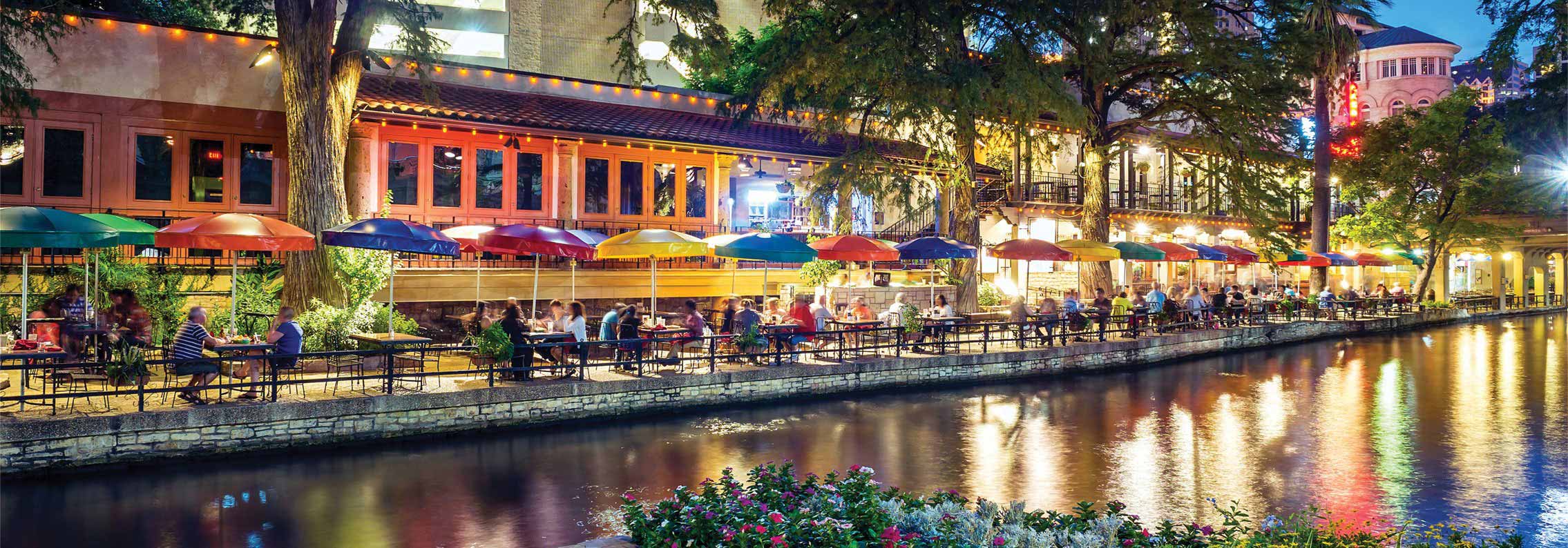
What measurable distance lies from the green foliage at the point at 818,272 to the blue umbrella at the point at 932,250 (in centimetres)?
442

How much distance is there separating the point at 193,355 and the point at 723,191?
578 inches

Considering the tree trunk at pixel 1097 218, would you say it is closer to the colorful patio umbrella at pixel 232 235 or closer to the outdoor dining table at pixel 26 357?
the colorful patio umbrella at pixel 232 235

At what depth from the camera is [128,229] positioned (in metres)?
12.4

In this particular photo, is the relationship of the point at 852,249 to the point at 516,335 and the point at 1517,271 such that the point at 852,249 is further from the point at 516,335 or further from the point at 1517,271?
the point at 1517,271

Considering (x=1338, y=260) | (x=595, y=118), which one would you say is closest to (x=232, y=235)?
(x=595, y=118)

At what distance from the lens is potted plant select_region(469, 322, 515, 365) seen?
12.9 m

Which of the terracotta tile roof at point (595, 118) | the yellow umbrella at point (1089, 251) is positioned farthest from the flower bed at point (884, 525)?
the yellow umbrella at point (1089, 251)

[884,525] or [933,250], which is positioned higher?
[933,250]

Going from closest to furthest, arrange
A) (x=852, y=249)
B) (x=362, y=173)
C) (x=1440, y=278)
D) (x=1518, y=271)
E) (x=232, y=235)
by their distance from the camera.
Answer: (x=232, y=235)
(x=852, y=249)
(x=362, y=173)
(x=1518, y=271)
(x=1440, y=278)

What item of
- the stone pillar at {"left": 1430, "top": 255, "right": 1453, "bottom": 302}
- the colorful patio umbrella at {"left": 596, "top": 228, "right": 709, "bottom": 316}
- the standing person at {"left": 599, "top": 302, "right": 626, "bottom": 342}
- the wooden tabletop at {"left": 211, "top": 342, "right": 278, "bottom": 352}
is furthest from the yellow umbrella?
the stone pillar at {"left": 1430, "top": 255, "right": 1453, "bottom": 302}

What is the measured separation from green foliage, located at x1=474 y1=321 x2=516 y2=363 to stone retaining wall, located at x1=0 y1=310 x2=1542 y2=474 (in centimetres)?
55

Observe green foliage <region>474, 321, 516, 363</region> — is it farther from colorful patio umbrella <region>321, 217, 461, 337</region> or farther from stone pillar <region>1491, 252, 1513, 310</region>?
stone pillar <region>1491, 252, 1513, 310</region>

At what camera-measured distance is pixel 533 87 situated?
23969mm

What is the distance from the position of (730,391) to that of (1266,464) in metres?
7.27
